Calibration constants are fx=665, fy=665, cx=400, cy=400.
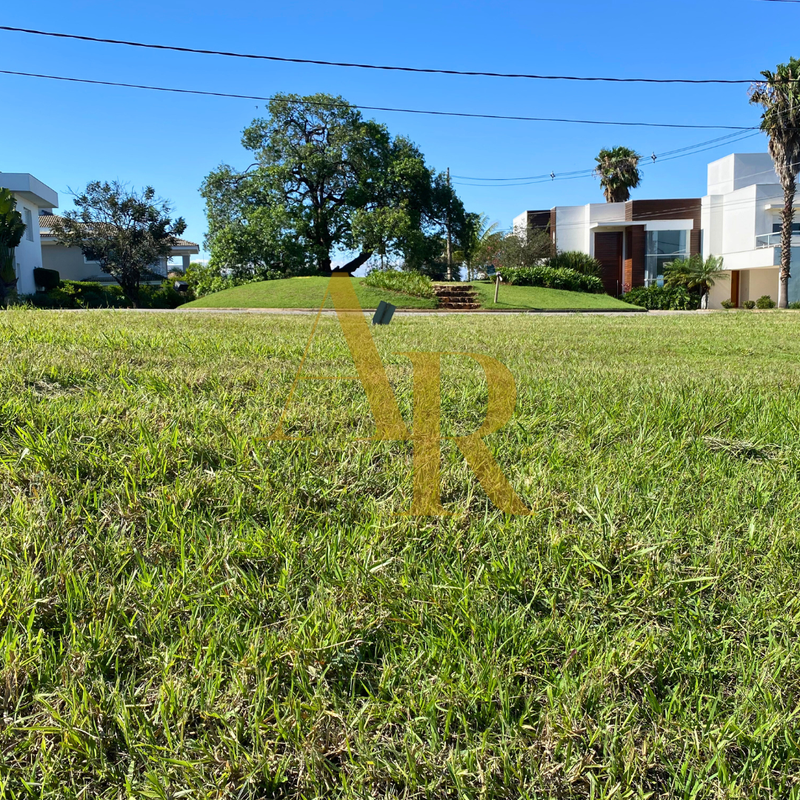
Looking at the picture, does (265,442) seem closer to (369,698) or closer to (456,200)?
(369,698)

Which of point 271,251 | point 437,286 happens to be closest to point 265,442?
point 437,286

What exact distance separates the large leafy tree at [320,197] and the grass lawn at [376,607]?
103ft

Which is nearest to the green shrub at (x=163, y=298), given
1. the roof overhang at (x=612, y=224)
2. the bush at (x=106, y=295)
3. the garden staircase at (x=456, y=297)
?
the bush at (x=106, y=295)

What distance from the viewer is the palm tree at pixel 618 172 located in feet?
169

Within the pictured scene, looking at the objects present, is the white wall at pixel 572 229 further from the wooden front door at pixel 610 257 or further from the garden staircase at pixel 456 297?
the garden staircase at pixel 456 297

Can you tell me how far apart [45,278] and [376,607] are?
45.3m

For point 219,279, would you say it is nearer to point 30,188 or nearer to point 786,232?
point 30,188

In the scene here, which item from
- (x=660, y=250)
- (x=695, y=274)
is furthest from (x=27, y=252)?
(x=660, y=250)

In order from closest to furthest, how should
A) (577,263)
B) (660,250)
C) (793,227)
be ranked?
(793,227), (577,263), (660,250)

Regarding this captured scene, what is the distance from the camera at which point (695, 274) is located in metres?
39.3

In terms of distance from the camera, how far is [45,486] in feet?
9.43

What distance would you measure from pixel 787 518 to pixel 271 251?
34.0 meters

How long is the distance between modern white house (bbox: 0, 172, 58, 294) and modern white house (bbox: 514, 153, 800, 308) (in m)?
33.8
